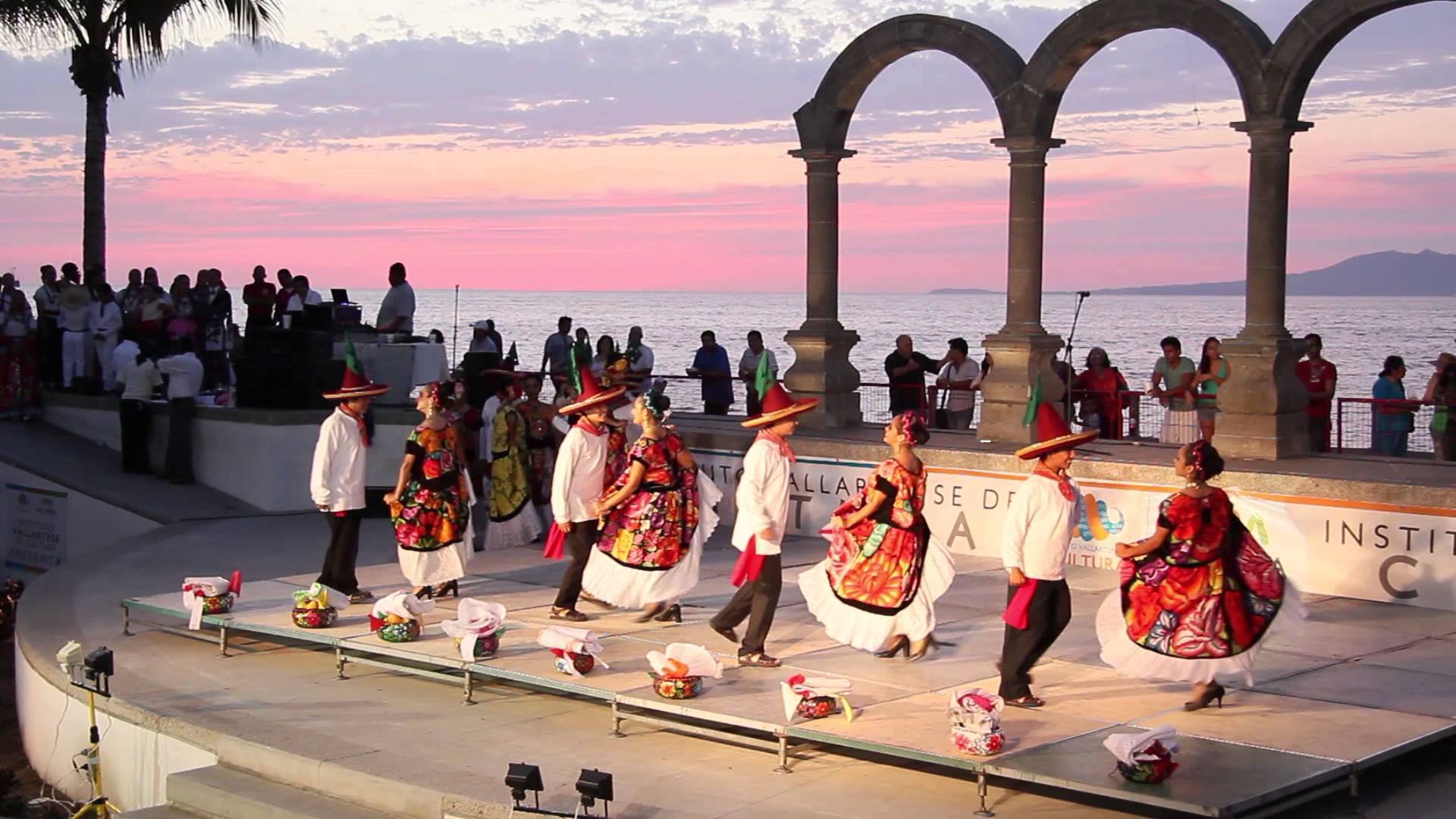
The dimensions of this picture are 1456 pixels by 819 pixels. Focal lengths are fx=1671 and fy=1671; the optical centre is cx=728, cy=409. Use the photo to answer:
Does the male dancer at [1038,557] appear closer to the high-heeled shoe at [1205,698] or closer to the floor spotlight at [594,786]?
the high-heeled shoe at [1205,698]

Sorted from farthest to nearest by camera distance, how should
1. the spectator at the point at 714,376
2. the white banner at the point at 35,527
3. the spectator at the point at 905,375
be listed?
the spectator at the point at 714,376 < the white banner at the point at 35,527 < the spectator at the point at 905,375

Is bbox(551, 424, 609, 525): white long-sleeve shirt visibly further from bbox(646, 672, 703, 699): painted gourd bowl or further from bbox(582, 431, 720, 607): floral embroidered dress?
bbox(646, 672, 703, 699): painted gourd bowl

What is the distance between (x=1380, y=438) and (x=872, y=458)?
188 inches

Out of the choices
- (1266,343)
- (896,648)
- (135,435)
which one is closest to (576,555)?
(896,648)

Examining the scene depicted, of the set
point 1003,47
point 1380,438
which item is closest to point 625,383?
point 1003,47

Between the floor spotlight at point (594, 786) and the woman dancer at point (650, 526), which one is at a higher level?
the woman dancer at point (650, 526)

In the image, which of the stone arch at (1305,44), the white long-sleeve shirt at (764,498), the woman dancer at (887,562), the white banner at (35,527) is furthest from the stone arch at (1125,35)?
the white banner at (35,527)

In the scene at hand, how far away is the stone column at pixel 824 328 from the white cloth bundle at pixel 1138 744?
1026cm

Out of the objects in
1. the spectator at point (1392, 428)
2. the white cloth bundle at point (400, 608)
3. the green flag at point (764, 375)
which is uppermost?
the green flag at point (764, 375)

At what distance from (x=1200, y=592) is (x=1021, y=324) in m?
7.32

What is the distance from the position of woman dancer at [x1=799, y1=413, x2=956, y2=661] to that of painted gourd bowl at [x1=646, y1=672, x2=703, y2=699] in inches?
56.6

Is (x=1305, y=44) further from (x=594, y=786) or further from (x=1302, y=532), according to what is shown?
(x=594, y=786)

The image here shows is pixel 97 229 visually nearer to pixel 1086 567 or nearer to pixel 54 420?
pixel 54 420

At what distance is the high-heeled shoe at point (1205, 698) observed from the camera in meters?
9.55
